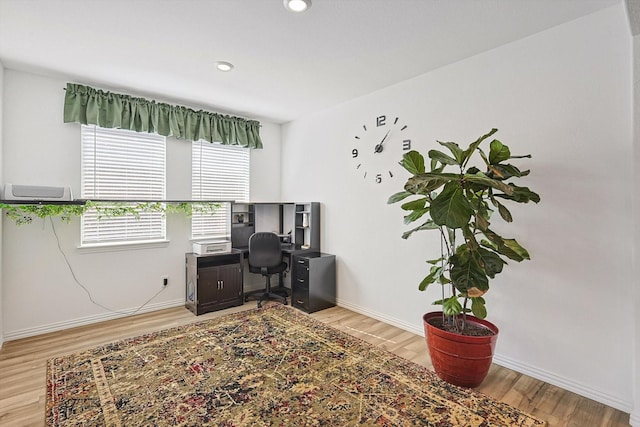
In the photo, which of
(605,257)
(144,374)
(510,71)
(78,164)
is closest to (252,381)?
(144,374)

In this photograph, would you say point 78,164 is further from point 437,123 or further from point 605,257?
point 605,257

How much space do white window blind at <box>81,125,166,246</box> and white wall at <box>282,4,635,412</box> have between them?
125 inches

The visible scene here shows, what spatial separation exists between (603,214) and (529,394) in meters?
1.38

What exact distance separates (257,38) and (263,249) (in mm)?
2460

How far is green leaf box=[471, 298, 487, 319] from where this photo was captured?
7.35 feet

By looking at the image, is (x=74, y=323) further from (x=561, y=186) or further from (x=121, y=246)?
(x=561, y=186)

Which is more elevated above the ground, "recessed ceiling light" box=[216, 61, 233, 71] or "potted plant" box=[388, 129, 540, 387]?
"recessed ceiling light" box=[216, 61, 233, 71]

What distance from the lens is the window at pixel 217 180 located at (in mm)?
4258

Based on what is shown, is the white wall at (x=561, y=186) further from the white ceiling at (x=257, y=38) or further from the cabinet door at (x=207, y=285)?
the cabinet door at (x=207, y=285)

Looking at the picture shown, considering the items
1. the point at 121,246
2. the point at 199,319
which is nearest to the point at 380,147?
the point at 199,319

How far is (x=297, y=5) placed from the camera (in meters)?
2.07

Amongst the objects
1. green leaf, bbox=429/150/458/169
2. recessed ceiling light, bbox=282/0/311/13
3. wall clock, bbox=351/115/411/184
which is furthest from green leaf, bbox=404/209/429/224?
recessed ceiling light, bbox=282/0/311/13

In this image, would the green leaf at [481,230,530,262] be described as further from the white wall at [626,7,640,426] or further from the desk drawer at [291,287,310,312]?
the desk drawer at [291,287,310,312]

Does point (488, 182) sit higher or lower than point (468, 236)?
higher
